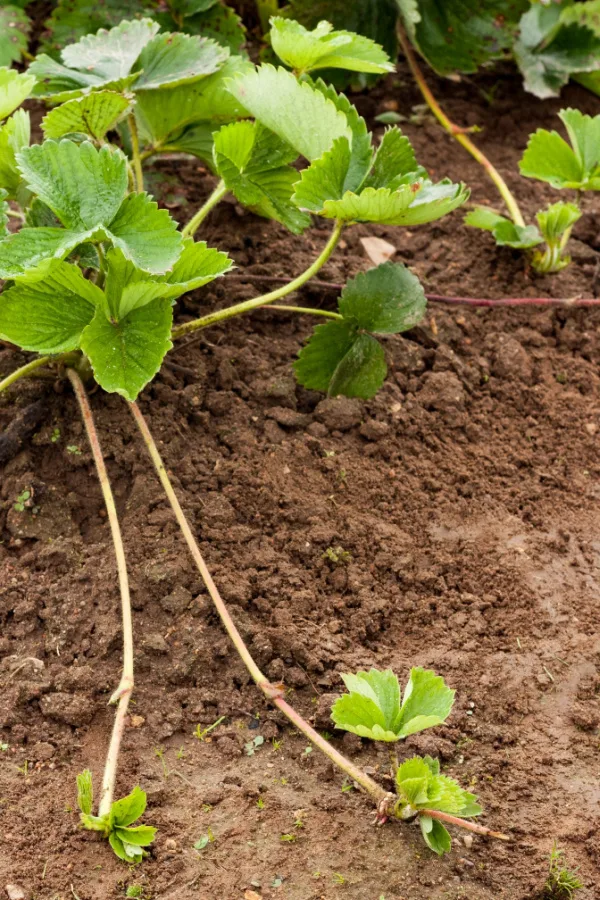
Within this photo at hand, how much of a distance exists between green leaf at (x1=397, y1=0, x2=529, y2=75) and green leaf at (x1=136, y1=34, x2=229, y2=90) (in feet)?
3.01

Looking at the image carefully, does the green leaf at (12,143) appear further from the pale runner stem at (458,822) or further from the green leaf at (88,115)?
the pale runner stem at (458,822)

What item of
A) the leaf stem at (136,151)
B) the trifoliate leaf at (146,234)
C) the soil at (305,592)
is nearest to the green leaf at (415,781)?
the soil at (305,592)

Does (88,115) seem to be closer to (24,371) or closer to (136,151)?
(136,151)

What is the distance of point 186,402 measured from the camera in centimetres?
177

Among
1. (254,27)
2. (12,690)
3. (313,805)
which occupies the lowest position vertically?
(313,805)

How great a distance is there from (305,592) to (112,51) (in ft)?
3.42

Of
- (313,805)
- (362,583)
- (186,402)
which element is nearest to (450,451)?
(362,583)

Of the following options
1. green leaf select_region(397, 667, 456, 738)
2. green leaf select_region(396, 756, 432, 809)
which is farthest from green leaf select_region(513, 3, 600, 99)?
green leaf select_region(396, 756, 432, 809)

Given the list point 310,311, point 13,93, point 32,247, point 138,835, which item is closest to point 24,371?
point 32,247

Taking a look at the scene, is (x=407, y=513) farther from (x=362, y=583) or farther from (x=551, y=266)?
(x=551, y=266)

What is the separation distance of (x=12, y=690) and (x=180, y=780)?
0.93 feet

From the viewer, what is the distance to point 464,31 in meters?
2.60

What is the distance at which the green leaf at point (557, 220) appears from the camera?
1969mm

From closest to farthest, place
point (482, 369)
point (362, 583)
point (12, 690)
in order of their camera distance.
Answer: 1. point (12, 690)
2. point (362, 583)
3. point (482, 369)
